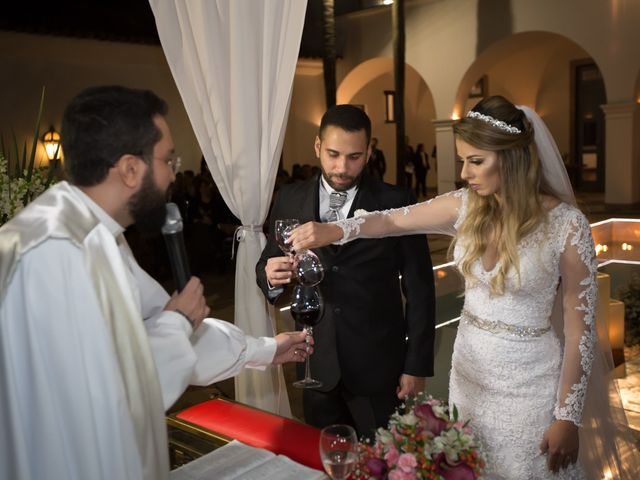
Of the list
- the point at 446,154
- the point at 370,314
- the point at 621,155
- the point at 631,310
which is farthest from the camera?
the point at 446,154

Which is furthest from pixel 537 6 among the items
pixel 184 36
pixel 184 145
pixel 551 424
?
pixel 551 424

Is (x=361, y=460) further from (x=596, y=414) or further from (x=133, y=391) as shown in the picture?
(x=596, y=414)

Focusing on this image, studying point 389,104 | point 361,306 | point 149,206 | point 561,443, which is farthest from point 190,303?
point 389,104

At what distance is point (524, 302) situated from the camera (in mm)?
Answer: 2439

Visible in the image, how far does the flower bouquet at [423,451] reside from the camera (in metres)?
1.61

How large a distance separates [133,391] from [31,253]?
39cm

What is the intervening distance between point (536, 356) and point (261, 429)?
1067mm

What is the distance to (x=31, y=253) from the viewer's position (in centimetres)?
149

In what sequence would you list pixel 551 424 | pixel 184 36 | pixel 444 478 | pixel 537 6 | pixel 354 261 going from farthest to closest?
pixel 537 6
pixel 184 36
pixel 354 261
pixel 551 424
pixel 444 478

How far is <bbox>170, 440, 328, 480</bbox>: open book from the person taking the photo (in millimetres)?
2062

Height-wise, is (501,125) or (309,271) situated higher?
(501,125)

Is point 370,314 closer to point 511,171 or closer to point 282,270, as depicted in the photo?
point 282,270

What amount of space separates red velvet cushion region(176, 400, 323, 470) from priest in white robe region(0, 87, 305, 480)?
725 millimetres

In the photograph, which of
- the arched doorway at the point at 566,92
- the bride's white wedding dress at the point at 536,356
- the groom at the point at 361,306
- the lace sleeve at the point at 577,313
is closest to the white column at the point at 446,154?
the arched doorway at the point at 566,92
